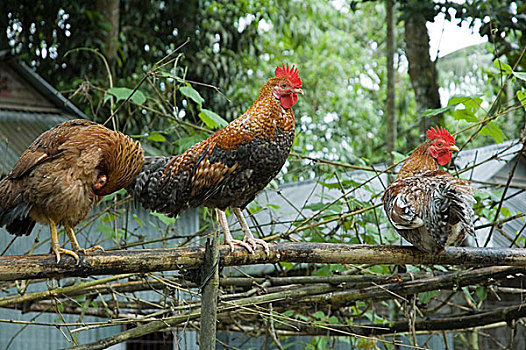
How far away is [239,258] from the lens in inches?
97.7

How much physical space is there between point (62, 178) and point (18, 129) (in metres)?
2.32

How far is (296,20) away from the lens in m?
9.40

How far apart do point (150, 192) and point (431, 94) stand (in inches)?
103

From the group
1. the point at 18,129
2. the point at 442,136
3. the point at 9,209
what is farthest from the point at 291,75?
the point at 18,129

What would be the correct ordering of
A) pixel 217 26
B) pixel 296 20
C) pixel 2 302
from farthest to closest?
pixel 296 20
pixel 217 26
pixel 2 302

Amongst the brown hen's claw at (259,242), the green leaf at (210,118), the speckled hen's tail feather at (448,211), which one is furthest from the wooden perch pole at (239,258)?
the green leaf at (210,118)

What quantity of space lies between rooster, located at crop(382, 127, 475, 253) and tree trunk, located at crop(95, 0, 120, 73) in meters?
4.51

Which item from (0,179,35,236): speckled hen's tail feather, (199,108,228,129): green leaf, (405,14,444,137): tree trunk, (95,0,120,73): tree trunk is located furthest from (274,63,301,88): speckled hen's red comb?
(95,0,120,73): tree trunk

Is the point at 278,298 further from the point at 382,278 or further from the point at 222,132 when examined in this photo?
the point at 222,132

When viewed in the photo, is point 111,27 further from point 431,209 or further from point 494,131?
point 431,209

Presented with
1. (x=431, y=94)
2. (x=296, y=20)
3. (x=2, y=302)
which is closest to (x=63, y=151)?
(x=2, y=302)

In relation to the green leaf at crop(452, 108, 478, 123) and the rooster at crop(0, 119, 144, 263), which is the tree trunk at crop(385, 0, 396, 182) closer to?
the green leaf at crop(452, 108, 478, 123)

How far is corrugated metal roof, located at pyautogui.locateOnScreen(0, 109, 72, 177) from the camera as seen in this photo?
4.34 meters

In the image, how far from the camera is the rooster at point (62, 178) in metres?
2.45
